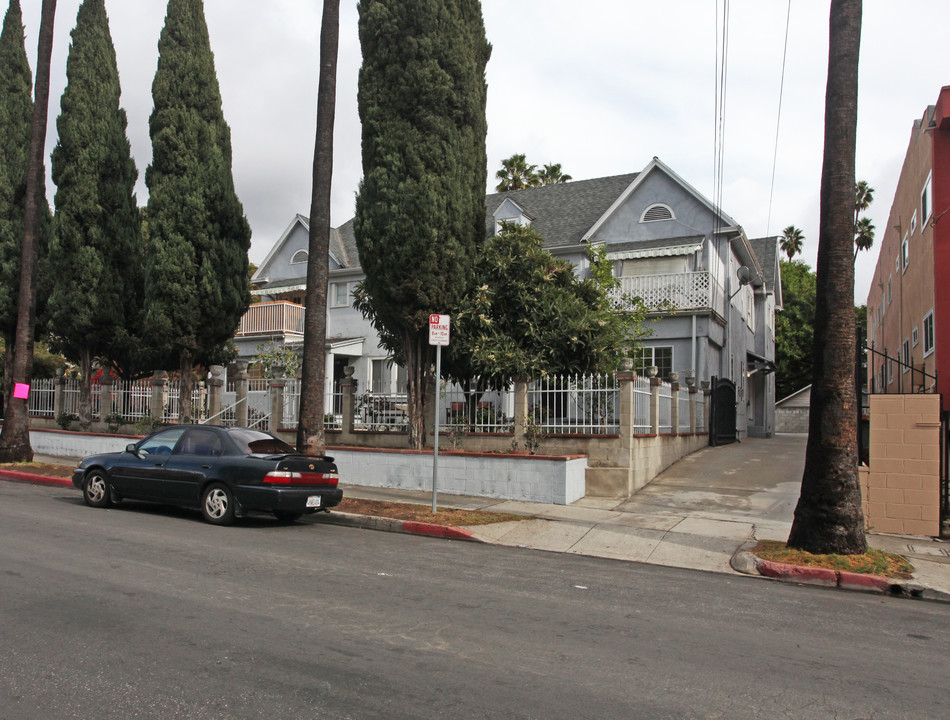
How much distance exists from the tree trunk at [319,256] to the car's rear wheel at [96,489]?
115 inches

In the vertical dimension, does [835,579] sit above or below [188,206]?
below

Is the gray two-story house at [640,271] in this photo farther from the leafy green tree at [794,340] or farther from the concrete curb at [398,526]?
the leafy green tree at [794,340]

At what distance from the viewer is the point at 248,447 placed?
34.9 ft

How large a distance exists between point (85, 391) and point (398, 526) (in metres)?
13.1

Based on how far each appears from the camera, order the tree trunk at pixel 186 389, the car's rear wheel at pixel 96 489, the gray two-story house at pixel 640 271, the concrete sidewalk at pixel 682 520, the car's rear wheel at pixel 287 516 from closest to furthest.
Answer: the concrete sidewalk at pixel 682 520
the car's rear wheel at pixel 287 516
the car's rear wheel at pixel 96 489
the tree trunk at pixel 186 389
the gray two-story house at pixel 640 271

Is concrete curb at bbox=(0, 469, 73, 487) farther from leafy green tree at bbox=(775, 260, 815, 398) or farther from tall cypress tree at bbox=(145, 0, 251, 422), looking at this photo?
leafy green tree at bbox=(775, 260, 815, 398)

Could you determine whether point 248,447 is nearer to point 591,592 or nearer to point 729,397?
point 591,592

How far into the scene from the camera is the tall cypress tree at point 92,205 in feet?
62.2

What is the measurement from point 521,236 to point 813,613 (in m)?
10.5

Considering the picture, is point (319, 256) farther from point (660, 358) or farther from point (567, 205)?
point (567, 205)

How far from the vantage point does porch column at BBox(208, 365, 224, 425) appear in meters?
18.2

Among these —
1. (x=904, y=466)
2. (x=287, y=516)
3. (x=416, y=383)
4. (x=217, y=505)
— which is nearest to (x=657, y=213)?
(x=416, y=383)

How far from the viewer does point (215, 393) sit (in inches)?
722

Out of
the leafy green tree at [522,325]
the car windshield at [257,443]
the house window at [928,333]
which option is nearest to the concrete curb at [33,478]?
the car windshield at [257,443]
